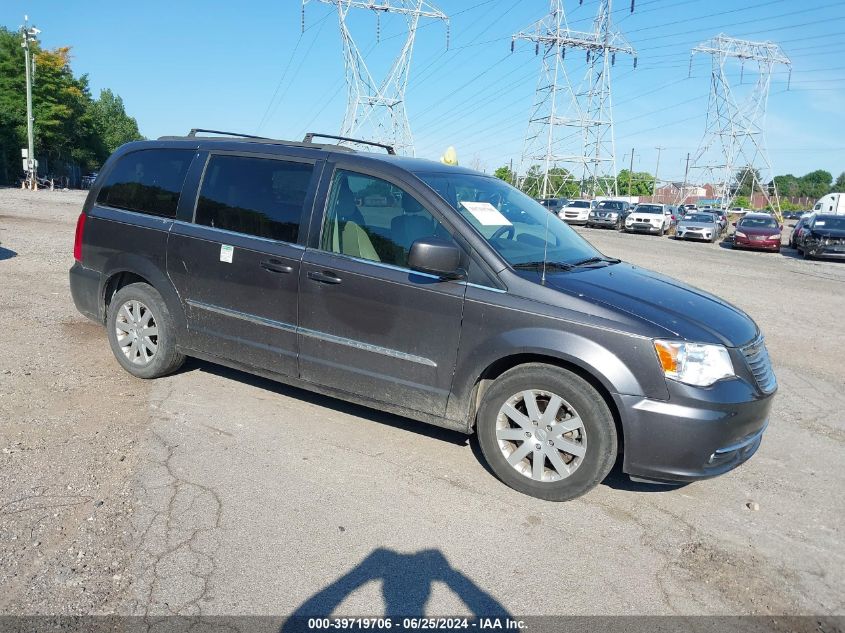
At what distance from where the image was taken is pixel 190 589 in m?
2.94

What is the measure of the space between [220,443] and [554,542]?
7.36 ft

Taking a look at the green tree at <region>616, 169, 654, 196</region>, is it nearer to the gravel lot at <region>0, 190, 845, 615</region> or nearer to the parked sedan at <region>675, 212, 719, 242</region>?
the parked sedan at <region>675, 212, 719, 242</region>

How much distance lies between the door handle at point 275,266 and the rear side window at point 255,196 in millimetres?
172

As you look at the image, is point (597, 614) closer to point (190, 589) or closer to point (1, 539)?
point (190, 589)

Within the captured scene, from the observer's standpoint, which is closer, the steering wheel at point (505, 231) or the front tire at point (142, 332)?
the steering wheel at point (505, 231)

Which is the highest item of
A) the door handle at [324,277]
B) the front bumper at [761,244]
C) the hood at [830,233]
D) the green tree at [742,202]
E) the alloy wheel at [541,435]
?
the green tree at [742,202]

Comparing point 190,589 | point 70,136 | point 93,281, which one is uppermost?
point 70,136

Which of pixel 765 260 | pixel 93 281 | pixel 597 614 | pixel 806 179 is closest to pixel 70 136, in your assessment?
pixel 765 260

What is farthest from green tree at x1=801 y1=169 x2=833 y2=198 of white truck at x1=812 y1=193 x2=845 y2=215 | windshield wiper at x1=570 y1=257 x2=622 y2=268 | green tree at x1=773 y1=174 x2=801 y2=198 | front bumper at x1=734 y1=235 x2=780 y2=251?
windshield wiper at x1=570 y1=257 x2=622 y2=268

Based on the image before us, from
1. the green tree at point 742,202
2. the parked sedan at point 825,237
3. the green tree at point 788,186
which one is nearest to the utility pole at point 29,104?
the parked sedan at point 825,237

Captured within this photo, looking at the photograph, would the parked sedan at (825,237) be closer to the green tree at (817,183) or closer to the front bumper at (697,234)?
the front bumper at (697,234)

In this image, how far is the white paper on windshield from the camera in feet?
14.5

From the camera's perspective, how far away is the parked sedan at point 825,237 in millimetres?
23453

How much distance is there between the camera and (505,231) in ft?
Result: 14.8
